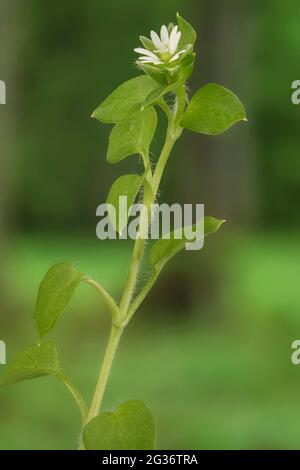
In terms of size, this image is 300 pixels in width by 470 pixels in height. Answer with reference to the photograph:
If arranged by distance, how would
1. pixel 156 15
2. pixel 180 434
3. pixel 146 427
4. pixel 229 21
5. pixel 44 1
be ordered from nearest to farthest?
pixel 146 427 < pixel 180 434 < pixel 229 21 < pixel 156 15 < pixel 44 1

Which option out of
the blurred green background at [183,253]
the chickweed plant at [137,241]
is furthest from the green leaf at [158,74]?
the blurred green background at [183,253]

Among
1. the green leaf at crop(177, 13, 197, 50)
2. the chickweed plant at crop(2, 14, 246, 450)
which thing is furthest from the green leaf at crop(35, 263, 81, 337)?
the green leaf at crop(177, 13, 197, 50)

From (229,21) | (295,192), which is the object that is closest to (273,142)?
(295,192)

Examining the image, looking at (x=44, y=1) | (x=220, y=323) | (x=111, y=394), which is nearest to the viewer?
(x=111, y=394)

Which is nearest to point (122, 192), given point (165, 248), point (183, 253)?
point (165, 248)

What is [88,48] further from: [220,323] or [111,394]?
[111,394]

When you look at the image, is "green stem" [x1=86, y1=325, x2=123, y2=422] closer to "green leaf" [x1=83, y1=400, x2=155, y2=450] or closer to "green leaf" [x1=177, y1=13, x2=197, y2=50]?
"green leaf" [x1=83, y1=400, x2=155, y2=450]

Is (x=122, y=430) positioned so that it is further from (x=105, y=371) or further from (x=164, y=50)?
(x=164, y=50)

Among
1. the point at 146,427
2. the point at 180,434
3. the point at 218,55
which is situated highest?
the point at 218,55
